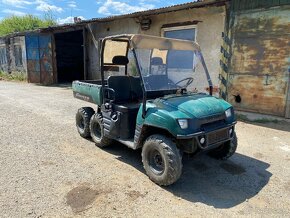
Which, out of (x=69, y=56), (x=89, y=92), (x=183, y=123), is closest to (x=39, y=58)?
(x=69, y=56)

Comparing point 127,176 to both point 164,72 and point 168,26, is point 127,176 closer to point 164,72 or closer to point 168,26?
point 164,72

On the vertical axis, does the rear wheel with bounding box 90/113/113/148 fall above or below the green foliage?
below

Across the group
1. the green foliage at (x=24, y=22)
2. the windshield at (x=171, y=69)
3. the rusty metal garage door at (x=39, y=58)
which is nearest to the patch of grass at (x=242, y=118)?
the windshield at (x=171, y=69)

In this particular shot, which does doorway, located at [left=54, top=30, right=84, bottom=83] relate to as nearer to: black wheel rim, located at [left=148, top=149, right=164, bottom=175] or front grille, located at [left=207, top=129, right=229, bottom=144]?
black wheel rim, located at [left=148, top=149, right=164, bottom=175]

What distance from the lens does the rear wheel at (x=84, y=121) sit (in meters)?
5.34

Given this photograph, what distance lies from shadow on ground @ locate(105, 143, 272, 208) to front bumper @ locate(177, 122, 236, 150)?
59cm

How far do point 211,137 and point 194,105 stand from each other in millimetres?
489

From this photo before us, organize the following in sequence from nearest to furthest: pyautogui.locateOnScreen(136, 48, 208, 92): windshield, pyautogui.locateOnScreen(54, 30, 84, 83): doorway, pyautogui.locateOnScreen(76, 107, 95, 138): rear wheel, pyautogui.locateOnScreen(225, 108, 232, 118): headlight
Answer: pyautogui.locateOnScreen(225, 108, 232, 118): headlight < pyautogui.locateOnScreen(136, 48, 208, 92): windshield < pyautogui.locateOnScreen(76, 107, 95, 138): rear wheel < pyautogui.locateOnScreen(54, 30, 84, 83): doorway

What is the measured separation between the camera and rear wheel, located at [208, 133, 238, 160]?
4.12 m

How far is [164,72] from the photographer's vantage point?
424cm

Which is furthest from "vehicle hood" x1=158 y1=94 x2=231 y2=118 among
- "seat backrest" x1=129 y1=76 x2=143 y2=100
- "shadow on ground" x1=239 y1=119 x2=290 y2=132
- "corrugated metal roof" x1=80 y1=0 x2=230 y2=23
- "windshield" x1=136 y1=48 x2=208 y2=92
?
"corrugated metal roof" x1=80 y1=0 x2=230 y2=23

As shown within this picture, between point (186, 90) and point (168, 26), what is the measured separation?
222 inches

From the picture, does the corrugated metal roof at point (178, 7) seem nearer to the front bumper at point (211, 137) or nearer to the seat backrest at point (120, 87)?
the seat backrest at point (120, 87)

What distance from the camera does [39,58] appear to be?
15.1m
